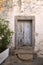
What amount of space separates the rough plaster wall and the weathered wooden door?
0.19 meters

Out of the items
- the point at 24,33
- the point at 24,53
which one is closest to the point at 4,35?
the point at 24,53

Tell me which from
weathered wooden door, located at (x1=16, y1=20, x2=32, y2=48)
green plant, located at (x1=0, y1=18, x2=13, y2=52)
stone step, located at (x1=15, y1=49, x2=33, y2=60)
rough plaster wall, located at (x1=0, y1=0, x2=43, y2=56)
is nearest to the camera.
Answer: green plant, located at (x1=0, y1=18, x2=13, y2=52)

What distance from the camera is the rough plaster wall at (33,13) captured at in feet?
14.0

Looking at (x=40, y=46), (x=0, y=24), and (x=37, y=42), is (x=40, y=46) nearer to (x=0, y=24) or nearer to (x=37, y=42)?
(x=37, y=42)

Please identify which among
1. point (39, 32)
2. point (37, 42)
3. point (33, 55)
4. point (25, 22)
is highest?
point (25, 22)

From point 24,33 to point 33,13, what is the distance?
61cm

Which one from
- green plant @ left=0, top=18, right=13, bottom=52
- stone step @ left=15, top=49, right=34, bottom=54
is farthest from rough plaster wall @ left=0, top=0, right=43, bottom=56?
green plant @ left=0, top=18, right=13, bottom=52

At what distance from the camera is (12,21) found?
4.36 m

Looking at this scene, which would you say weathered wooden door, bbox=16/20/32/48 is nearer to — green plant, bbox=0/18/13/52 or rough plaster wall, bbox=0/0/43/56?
rough plaster wall, bbox=0/0/43/56

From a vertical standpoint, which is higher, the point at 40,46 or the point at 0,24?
the point at 0,24

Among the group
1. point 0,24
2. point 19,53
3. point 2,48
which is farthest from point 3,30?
point 19,53

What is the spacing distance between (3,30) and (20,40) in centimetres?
301

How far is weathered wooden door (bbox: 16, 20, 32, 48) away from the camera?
174 inches

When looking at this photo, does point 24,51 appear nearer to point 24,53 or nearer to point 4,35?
point 24,53
